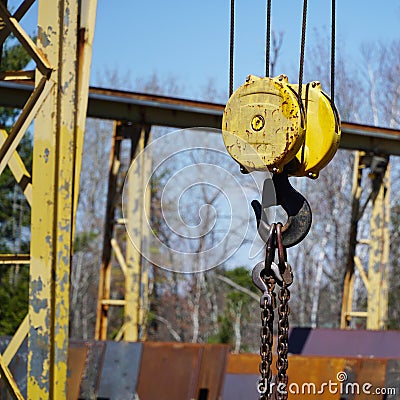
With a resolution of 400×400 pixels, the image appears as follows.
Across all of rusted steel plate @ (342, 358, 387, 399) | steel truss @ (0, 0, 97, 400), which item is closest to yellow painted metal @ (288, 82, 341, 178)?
steel truss @ (0, 0, 97, 400)

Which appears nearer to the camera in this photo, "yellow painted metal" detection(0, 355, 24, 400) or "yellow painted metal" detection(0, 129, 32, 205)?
"yellow painted metal" detection(0, 355, 24, 400)

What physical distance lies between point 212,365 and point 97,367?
1.07 meters

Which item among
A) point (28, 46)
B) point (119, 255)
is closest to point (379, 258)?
point (119, 255)

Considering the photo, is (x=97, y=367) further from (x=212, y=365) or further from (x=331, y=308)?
(x=331, y=308)

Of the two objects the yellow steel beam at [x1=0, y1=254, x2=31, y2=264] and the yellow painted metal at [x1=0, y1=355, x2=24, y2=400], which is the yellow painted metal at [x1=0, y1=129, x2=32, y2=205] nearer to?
the yellow steel beam at [x1=0, y1=254, x2=31, y2=264]

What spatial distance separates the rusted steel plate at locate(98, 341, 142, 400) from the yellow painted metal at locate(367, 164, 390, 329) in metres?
5.96

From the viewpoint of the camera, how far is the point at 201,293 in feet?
83.7

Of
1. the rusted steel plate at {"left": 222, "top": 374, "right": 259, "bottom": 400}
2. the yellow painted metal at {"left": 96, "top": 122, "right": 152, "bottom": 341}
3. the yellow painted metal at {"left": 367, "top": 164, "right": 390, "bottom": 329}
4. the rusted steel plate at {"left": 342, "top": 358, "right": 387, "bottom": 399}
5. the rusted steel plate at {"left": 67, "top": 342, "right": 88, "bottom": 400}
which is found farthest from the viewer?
the yellow painted metal at {"left": 367, "top": 164, "right": 390, "bottom": 329}

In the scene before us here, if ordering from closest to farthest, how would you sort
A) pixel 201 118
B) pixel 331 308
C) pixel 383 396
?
pixel 383 396
pixel 201 118
pixel 331 308

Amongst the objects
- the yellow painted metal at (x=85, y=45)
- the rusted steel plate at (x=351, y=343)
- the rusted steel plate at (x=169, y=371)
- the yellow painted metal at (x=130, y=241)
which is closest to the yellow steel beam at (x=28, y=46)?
the yellow painted metal at (x=85, y=45)

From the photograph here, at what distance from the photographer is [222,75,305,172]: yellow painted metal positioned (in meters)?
3.41

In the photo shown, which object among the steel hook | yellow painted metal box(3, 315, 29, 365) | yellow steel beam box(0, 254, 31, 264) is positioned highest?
the steel hook

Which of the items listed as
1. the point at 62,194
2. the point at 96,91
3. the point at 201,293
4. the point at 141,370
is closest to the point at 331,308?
the point at 201,293

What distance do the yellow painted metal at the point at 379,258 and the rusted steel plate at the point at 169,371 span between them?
5.72 meters
